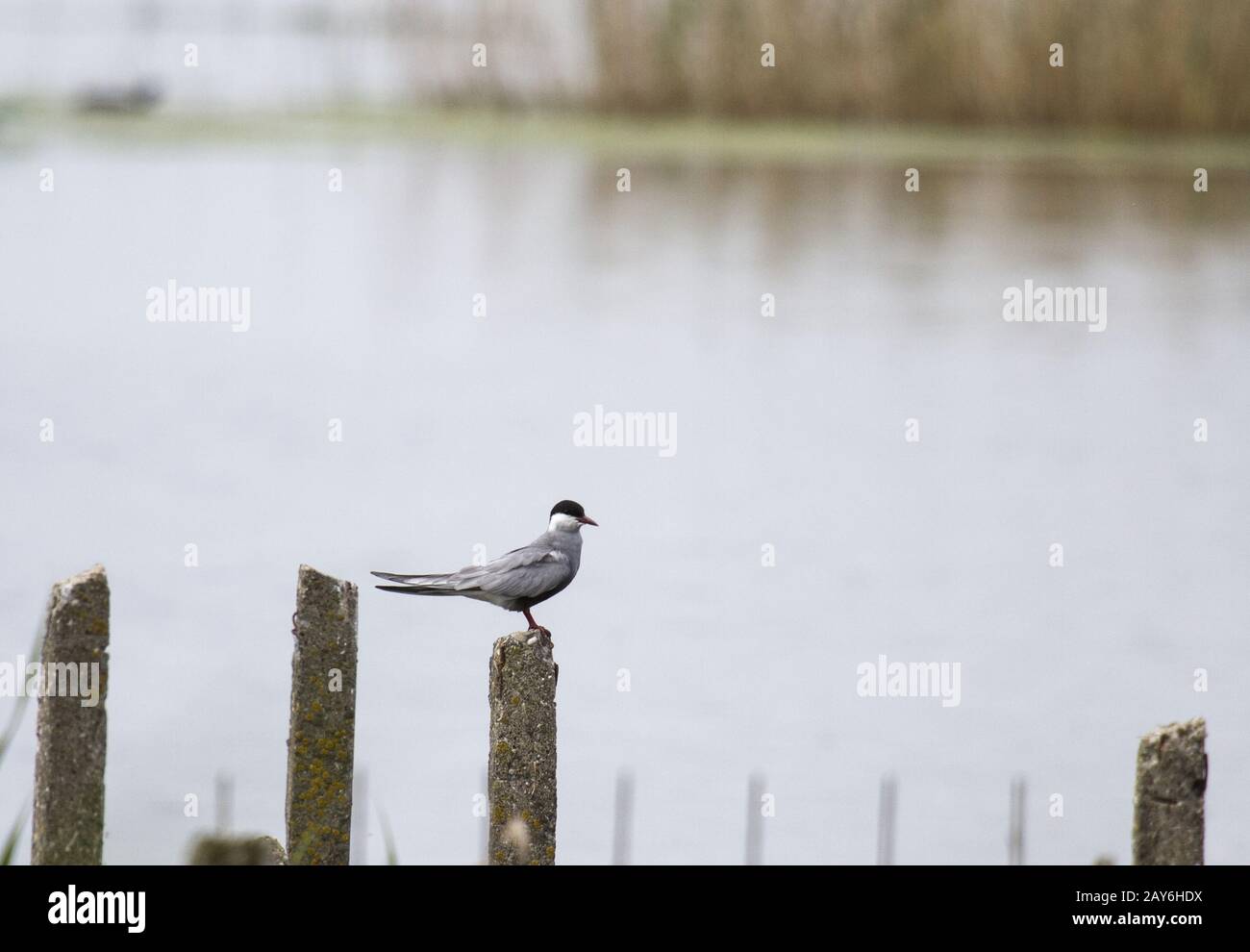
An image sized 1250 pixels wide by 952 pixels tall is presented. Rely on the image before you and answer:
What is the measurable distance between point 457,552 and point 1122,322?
9.33 metres

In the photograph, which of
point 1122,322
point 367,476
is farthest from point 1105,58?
point 367,476

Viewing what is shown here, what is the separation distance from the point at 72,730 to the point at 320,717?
44 centimetres

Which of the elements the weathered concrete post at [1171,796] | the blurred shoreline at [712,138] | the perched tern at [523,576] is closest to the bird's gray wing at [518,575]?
the perched tern at [523,576]

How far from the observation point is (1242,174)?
923 inches

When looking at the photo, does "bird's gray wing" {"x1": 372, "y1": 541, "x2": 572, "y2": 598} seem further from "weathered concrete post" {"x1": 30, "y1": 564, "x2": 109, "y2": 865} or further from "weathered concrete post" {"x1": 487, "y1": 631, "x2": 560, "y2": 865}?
"weathered concrete post" {"x1": 30, "y1": 564, "x2": 109, "y2": 865}

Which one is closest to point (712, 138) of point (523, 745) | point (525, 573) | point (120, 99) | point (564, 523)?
point (120, 99)

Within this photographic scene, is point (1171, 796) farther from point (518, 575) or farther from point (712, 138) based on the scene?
point (712, 138)

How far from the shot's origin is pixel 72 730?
300cm

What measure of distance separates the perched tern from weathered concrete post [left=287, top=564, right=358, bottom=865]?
777mm

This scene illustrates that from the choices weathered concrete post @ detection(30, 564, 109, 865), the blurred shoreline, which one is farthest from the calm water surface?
weathered concrete post @ detection(30, 564, 109, 865)

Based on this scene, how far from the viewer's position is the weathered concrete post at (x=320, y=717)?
10.6 ft

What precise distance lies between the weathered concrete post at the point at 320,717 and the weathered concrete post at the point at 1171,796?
1365 mm

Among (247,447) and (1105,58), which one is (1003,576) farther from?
(1105,58)

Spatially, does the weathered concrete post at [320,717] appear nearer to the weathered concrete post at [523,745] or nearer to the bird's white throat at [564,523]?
the weathered concrete post at [523,745]
